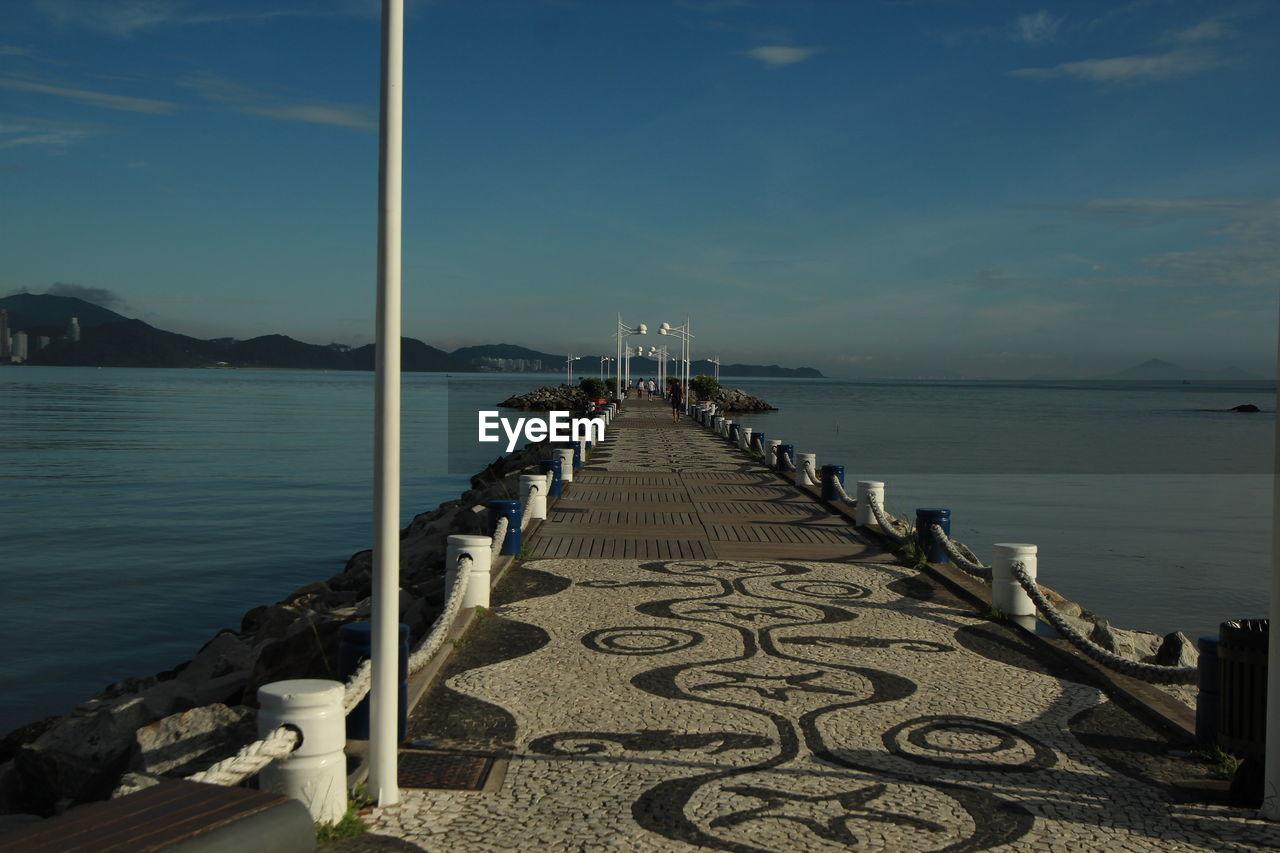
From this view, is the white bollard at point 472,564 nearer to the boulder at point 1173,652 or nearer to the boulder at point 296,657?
the boulder at point 296,657

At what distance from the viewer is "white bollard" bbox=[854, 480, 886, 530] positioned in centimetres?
1340

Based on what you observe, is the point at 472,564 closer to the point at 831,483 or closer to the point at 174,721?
the point at 174,721

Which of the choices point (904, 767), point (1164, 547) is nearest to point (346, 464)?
point (1164, 547)

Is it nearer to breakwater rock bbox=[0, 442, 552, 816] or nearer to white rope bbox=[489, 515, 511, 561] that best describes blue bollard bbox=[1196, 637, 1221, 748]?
breakwater rock bbox=[0, 442, 552, 816]

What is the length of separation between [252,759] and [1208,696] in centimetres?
460

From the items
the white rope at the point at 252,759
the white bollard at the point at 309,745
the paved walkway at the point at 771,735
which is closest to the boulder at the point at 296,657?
the paved walkway at the point at 771,735

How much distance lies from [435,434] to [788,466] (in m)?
42.2

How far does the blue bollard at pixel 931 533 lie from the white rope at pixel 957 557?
4 centimetres

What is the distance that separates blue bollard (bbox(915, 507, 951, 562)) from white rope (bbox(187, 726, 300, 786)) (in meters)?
8.11

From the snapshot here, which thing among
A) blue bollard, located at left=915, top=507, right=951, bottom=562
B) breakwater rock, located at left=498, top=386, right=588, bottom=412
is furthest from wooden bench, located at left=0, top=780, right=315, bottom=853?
breakwater rock, located at left=498, top=386, right=588, bottom=412

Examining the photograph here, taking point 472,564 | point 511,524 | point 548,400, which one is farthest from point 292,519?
point 548,400

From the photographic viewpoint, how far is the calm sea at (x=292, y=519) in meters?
14.5

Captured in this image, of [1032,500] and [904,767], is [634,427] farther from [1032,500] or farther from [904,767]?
[904,767]

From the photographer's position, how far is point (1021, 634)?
8.16m
